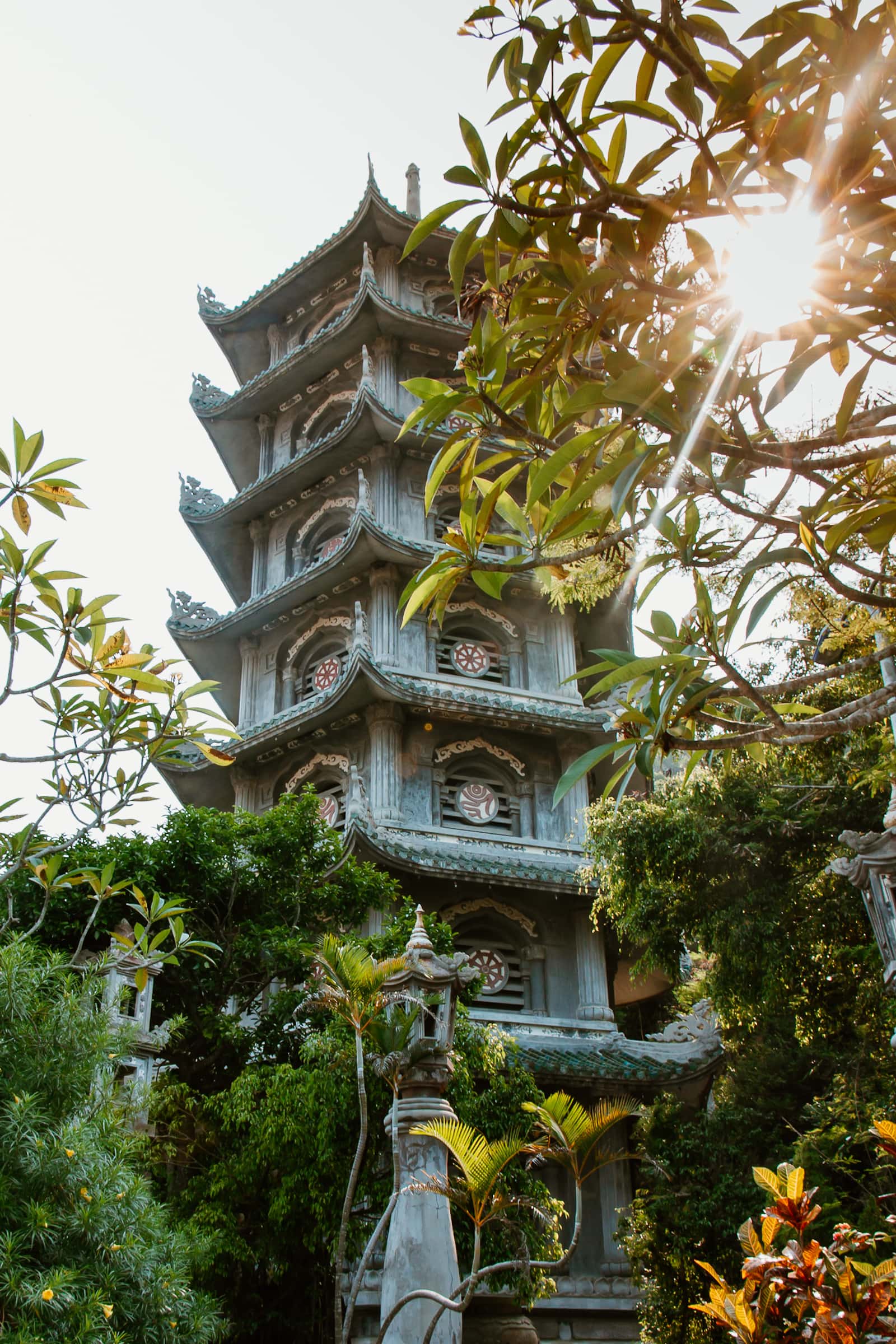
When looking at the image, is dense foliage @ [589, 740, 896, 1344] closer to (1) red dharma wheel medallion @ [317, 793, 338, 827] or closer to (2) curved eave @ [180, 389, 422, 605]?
(1) red dharma wheel medallion @ [317, 793, 338, 827]

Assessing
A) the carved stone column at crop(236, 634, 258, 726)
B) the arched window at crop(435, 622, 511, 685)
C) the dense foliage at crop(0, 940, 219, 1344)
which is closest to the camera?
the dense foliage at crop(0, 940, 219, 1344)

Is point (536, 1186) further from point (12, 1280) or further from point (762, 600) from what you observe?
point (762, 600)

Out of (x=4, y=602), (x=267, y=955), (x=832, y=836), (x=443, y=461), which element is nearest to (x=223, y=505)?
(x=267, y=955)

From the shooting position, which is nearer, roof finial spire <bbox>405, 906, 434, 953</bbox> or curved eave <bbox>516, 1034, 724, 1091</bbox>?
roof finial spire <bbox>405, 906, 434, 953</bbox>

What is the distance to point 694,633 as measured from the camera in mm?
3197

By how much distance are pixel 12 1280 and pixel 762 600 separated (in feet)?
12.4

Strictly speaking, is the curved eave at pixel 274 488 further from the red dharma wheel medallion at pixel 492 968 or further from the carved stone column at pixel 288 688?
the red dharma wheel medallion at pixel 492 968

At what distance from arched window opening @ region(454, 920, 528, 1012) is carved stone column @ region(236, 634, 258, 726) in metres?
5.26

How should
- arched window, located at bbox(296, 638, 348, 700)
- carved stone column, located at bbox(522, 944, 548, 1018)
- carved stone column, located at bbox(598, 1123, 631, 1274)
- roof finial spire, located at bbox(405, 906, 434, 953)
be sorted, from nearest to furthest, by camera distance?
roof finial spire, located at bbox(405, 906, 434, 953)
carved stone column, located at bbox(598, 1123, 631, 1274)
carved stone column, located at bbox(522, 944, 548, 1018)
arched window, located at bbox(296, 638, 348, 700)

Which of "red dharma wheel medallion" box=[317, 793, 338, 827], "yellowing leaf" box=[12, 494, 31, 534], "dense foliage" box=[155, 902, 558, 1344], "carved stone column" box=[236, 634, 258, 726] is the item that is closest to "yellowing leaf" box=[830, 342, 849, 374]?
"yellowing leaf" box=[12, 494, 31, 534]

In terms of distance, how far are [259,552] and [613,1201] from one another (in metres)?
11.9

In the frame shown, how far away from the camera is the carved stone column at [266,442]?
21094 millimetres

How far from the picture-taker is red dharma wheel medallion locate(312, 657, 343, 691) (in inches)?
696

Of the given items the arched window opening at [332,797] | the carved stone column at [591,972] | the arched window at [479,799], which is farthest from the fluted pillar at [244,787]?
the carved stone column at [591,972]
